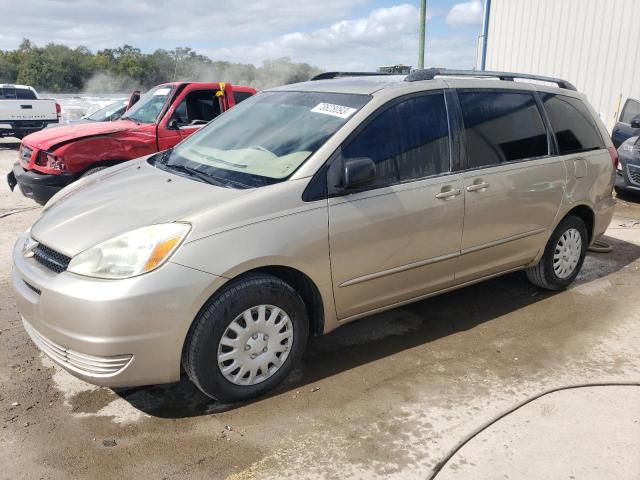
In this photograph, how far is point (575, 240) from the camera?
4.79 m

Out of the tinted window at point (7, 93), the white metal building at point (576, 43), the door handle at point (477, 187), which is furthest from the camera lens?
the tinted window at point (7, 93)

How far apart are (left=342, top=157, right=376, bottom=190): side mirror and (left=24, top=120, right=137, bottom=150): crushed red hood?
4.53m

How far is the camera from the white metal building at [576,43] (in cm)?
1272

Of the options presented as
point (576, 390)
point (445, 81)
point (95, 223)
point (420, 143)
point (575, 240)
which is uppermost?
point (445, 81)

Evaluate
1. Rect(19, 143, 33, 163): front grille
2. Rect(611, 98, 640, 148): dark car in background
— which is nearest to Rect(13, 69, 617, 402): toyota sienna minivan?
Rect(19, 143, 33, 163): front grille

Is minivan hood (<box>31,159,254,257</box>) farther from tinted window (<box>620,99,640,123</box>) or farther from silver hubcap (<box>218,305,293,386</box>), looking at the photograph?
tinted window (<box>620,99,640,123</box>)

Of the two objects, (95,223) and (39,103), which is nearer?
(95,223)

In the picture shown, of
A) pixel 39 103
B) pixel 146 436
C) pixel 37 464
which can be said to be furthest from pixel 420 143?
pixel 39 103

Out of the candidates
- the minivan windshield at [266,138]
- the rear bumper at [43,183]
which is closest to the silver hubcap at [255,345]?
the minivan windshield at [266,138]

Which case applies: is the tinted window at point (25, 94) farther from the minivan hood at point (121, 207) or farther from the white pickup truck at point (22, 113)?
the minivan hood at point (121, 207)

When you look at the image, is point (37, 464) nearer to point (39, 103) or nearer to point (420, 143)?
point (420, 143)

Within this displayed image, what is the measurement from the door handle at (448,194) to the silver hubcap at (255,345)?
1.28 meters

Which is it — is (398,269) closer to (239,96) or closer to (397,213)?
(397,213)

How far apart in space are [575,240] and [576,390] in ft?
6.17
